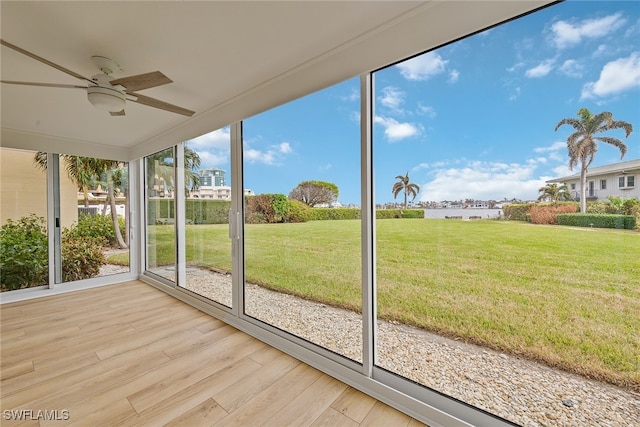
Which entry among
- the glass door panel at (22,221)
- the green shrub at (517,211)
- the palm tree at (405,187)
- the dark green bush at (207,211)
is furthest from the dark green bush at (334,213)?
the glass door panel at (22,221)

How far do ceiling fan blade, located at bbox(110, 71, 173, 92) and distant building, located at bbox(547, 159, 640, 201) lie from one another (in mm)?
2412

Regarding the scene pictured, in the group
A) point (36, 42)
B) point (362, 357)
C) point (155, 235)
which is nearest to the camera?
point (36, 42)

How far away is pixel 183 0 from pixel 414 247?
205 centimetres

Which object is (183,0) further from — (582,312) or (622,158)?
(582,312)

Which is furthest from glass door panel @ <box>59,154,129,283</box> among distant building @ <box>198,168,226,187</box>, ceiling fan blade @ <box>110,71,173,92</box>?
ceiling fan blade @ <box>110,71,173,92</box>

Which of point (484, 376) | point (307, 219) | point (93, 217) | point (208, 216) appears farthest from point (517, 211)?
point (93, 217)

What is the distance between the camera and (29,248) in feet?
12.7

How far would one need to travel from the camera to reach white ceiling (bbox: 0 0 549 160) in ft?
4.91

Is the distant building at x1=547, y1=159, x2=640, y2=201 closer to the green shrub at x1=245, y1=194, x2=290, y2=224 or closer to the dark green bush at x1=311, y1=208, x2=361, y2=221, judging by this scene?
the dark green bush at x1=311, y1=208, x2=361, y2=221

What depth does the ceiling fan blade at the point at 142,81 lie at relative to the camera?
5.62 feet

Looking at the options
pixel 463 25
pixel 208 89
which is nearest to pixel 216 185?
pixel 208 89

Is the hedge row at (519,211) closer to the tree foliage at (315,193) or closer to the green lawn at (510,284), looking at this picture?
the green lawn at (510,284)

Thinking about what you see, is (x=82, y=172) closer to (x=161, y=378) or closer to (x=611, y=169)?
(x=161, y=378)

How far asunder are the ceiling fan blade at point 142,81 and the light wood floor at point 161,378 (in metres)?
2.11
